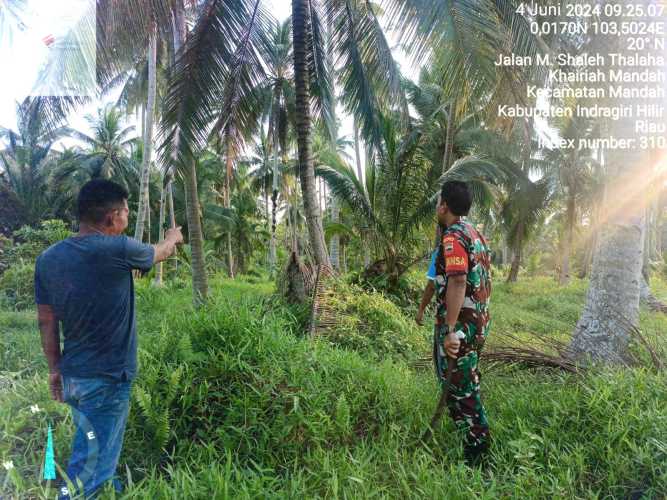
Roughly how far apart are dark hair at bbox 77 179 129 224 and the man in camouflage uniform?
1.75 m

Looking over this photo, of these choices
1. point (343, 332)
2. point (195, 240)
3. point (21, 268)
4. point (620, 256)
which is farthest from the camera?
point (195, 240)

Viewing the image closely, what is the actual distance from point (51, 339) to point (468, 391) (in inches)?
86.6

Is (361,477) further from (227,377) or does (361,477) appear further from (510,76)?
(510,76)

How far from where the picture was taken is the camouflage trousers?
2.23m

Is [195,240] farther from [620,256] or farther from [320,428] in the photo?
[620,256]

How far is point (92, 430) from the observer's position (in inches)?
68.7

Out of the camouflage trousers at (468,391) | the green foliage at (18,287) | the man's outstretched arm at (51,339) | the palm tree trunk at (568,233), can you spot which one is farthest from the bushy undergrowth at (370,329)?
the palm tree trunk at (568,233)

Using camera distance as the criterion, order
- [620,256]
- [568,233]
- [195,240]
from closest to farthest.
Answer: [620,256] < [195,240] < [568,233]

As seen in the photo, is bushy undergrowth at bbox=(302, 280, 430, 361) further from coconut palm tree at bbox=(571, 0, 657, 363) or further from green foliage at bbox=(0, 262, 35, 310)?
green foliage at bbox=(0, 262, 35, 310)

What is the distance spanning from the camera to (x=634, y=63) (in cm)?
348

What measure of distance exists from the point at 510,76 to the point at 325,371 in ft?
12.0

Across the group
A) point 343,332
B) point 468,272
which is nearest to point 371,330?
point 343,332

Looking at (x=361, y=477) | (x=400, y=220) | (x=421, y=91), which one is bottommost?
(x=361, y=477)

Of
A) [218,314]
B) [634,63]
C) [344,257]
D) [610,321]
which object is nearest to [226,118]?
[218,314]
